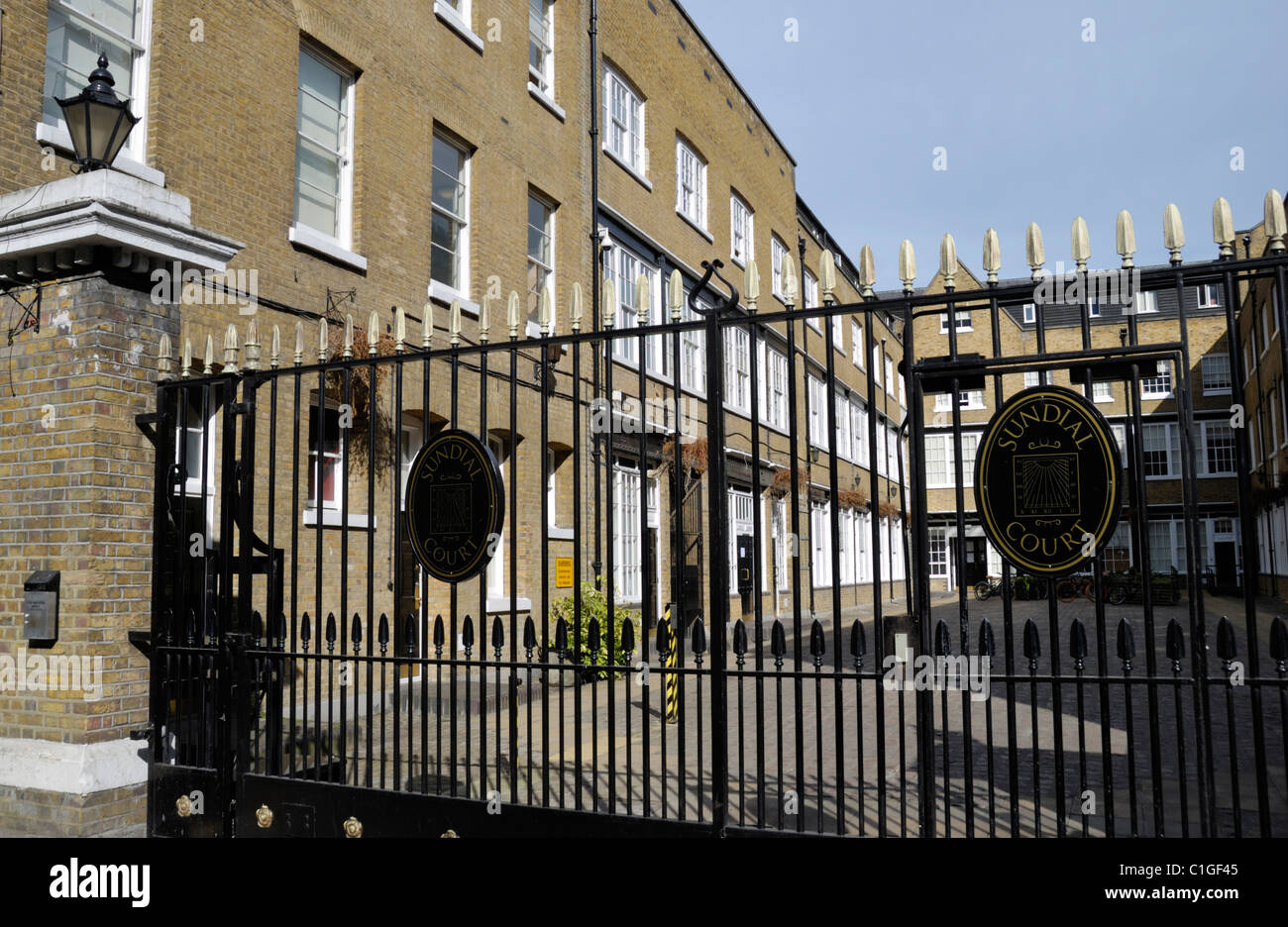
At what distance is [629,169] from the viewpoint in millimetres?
17391

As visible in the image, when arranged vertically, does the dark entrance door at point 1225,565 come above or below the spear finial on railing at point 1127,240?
below

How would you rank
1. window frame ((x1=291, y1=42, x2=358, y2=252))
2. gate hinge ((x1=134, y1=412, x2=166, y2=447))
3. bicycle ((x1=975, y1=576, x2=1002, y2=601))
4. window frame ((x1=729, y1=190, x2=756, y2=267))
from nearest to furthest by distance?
1. gate hinge ((x1=134, y1=412, x2=166, y2=447))
2. window frame ((x1=291, y1=42, x2=358, y2=252))
3. window frame ((x1=729, y1=190, x2=756, y2=267))
4. bicycle ((x1=975, y1=576, x2=1002, y2=601))

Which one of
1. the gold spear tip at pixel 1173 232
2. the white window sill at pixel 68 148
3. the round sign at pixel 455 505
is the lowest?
the round sign at pixel 455 505

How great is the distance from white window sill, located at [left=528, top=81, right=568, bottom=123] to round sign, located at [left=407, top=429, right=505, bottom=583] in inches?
416

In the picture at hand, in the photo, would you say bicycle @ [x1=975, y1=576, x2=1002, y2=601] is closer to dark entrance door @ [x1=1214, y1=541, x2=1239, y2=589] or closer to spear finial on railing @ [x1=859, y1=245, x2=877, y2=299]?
dark entrance door @ [x1=1214, y1=541, x2=1239, y2=589]

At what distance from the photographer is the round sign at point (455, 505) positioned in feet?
17.1

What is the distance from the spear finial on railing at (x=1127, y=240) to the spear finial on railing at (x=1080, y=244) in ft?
0.40

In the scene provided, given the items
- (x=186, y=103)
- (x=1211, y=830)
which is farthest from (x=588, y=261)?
(x=1211, y=830)

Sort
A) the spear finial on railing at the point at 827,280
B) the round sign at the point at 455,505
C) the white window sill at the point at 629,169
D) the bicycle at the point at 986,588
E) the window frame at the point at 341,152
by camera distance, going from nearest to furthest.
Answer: the spear finial on railing at the point at 827,280
the round sign at the point at 455,505
the window frame at the point at 341,152
the white window sill at the point at 629,169
the bicycle at the point at 986,588

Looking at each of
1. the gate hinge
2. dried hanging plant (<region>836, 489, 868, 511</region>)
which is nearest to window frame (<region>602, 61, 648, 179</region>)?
dried hanging plant (<region>836, 489, 868, 511</region>)

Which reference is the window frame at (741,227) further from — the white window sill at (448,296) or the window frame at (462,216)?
the white window sill at (448,296)

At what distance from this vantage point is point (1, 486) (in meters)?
6.04

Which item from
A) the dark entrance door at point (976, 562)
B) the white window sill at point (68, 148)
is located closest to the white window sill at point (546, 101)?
the white window sill at point (68, 148)

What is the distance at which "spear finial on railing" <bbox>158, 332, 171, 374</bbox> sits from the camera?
6090 millimetres
